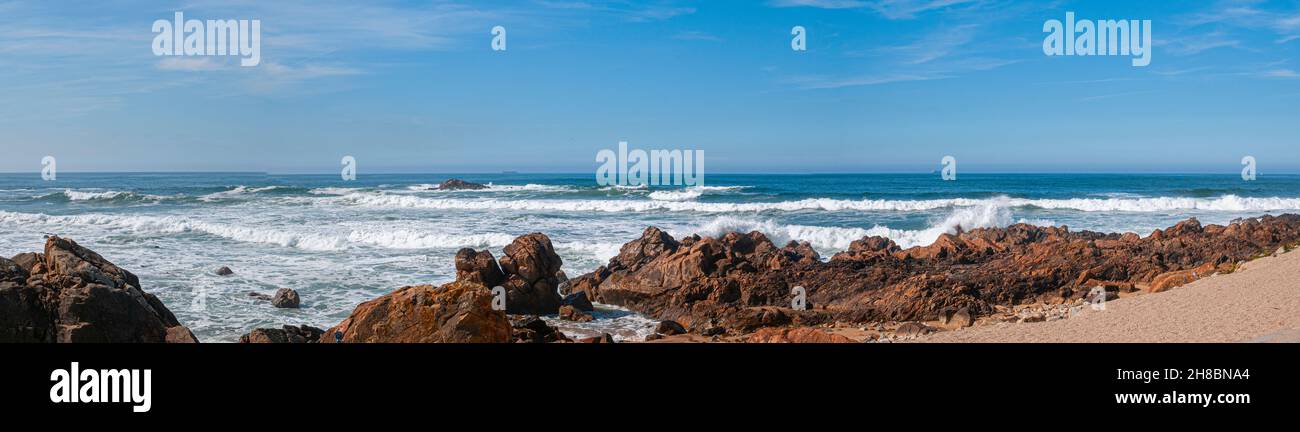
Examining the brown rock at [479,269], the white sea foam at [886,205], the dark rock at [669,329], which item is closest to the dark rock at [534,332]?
the dark rock at [669,329]

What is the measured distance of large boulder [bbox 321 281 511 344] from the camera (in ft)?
22.7

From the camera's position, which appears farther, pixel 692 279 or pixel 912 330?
pixel 692 279

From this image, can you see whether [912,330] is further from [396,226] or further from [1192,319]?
[396,226]

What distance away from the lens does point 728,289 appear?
12500 millimetres

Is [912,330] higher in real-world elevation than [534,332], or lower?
lower

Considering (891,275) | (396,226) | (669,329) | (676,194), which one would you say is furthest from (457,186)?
(669,329)

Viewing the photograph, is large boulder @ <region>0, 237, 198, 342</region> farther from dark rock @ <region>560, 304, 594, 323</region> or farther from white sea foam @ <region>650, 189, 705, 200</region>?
white sea foam @ <region>650, 189, 705, 200</region>

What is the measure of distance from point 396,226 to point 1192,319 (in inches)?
895

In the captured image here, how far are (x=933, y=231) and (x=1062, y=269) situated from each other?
9.94 meters

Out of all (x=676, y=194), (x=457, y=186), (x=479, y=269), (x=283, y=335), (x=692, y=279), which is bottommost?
(x=283, y=335)

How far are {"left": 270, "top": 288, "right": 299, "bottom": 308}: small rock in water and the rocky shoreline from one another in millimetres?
2146

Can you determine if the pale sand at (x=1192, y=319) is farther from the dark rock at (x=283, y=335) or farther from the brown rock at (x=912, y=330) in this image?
the dark rock at (x=283, y=335)

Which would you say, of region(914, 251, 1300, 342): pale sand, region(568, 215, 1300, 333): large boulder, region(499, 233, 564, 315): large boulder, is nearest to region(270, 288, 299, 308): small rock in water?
region(499, 233, 564, 315): large boulder

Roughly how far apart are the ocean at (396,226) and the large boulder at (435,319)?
12.6ft
